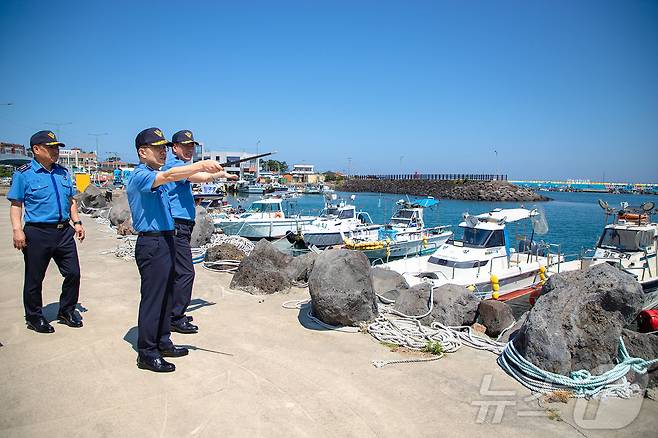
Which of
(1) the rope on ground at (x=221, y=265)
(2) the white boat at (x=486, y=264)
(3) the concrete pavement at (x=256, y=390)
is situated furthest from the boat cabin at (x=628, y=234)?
(3) the concrete pavement at (x=256, y=390)

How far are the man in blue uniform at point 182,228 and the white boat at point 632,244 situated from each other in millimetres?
11032

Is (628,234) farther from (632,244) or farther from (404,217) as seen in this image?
(404,217)

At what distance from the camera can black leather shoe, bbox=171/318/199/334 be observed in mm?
5164

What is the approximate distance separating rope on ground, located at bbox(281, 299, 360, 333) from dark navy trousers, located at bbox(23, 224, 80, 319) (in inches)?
109

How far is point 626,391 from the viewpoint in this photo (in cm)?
394

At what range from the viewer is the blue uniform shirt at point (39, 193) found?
15.5 feet

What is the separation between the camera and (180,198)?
5457 millimetres

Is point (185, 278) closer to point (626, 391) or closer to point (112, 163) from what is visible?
point (626, 391)

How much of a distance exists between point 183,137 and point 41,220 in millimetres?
1859

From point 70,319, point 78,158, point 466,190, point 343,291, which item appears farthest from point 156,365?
point 78,158

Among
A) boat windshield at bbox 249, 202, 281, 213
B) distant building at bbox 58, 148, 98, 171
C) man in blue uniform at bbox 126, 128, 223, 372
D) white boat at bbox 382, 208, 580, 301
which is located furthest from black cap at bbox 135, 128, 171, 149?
distant building at bbox 58, 148, 98, 171

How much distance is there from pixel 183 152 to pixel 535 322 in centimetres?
455

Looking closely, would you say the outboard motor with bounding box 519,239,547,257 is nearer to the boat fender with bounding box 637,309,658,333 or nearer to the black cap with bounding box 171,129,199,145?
the boat fender with bounding box 637,309,658,333

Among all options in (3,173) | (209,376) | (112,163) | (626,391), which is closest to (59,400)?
(209,376)
